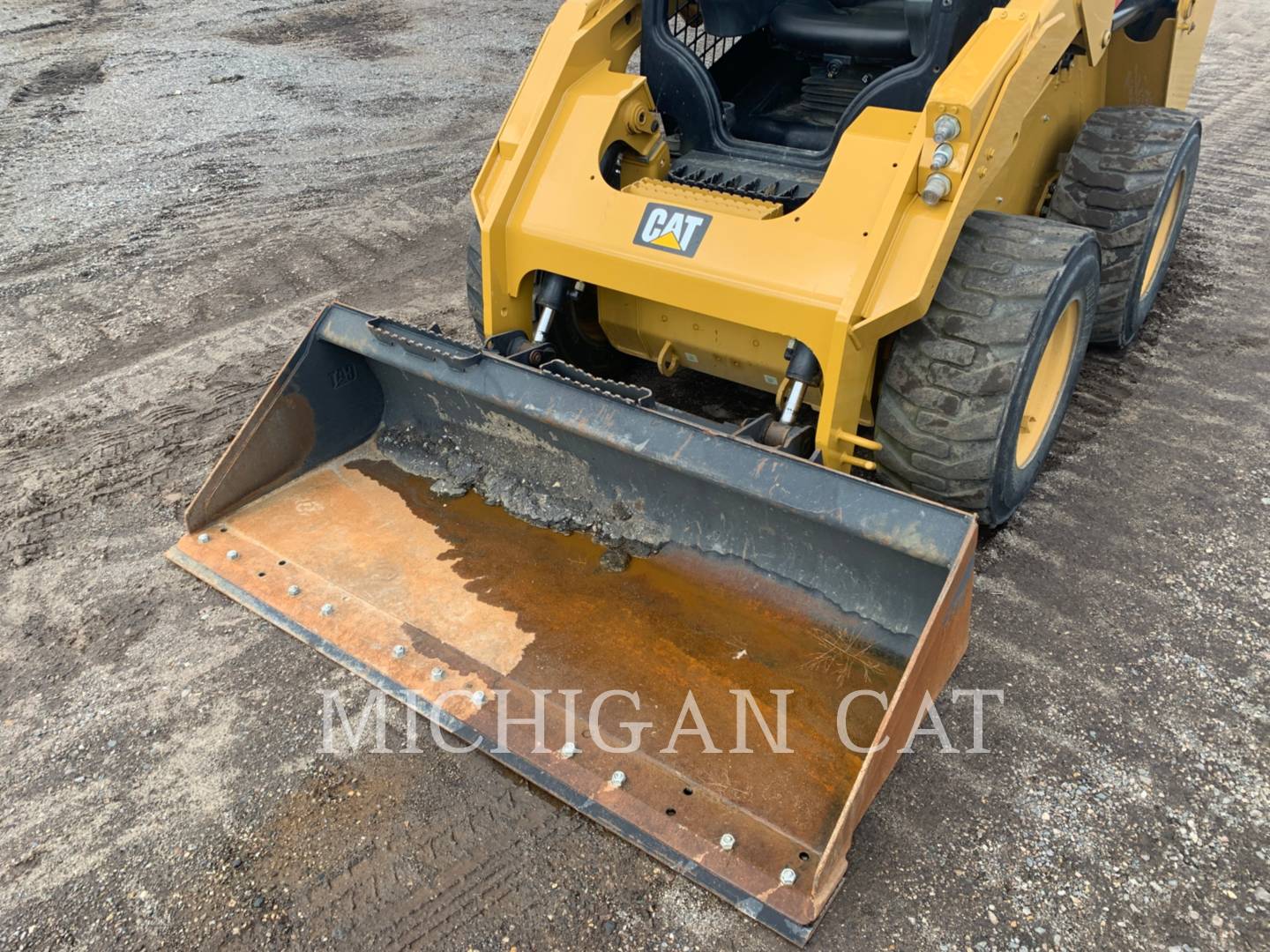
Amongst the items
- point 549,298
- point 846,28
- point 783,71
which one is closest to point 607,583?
point 549,298

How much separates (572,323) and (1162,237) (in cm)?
286

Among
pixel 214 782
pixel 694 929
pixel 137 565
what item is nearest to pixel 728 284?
pixel 694 929

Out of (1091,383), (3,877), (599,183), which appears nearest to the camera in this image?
(3,877)

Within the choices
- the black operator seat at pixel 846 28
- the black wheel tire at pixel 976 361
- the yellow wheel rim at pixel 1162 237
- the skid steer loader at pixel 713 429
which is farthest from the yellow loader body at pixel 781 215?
the yellow wheel rim at pixel 1162 237

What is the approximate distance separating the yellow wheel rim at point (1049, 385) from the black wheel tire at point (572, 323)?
1511mm

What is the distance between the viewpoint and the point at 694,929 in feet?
6.51

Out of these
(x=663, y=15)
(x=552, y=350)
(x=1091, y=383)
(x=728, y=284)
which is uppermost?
(x=663, y=15)

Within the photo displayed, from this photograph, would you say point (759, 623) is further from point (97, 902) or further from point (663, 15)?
point (663, 15)

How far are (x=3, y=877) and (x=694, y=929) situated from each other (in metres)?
1.58

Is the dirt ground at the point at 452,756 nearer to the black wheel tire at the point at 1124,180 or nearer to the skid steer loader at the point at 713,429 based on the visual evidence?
the skid steer loader at the point at 713,429

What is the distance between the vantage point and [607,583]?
2713mm

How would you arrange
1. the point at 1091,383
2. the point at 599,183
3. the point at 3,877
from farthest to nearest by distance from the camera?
the point at 1091,383 < the point at 599,183 < the point at 3,877

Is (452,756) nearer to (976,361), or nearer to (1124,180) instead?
(976,361)

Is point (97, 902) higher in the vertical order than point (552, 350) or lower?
lower
